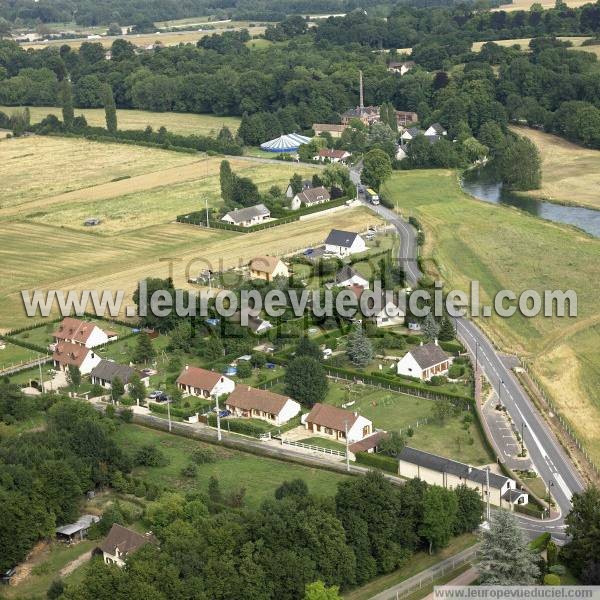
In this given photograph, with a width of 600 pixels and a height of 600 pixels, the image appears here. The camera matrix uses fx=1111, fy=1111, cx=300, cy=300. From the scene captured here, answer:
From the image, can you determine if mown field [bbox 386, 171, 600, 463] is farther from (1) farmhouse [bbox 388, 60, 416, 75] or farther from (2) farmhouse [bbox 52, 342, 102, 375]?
(1) farmhouse [bbox 388, 60, 416, 75]

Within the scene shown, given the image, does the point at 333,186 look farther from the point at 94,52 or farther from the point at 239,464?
the point at 94,52

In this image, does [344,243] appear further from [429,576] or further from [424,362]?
[429,576]

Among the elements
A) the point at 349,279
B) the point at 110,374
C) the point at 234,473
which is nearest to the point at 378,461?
the point at 234,473

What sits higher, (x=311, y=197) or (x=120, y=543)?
(x=120, y=543)

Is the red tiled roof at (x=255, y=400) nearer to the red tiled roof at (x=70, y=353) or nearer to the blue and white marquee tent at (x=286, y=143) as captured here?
the red tiled roof at (x=70, y=353)

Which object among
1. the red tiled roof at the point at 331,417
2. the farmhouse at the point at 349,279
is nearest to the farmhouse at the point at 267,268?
A: the farmhouse at the point at 349,279
